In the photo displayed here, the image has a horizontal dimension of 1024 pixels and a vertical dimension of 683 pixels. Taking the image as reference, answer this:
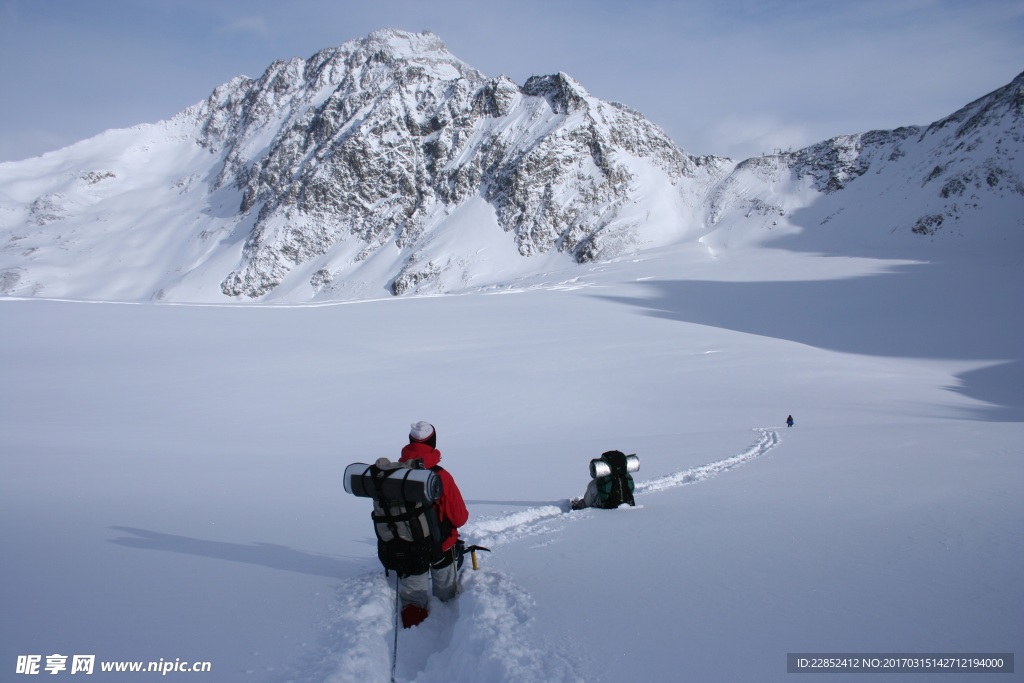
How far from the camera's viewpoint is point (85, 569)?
4309mm

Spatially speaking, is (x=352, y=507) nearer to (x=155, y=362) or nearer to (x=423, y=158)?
(x=155, y=362)

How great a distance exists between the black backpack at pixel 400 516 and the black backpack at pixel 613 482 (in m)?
2.56

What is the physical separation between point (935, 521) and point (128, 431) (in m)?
13.3

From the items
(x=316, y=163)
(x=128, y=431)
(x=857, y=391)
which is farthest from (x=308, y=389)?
(x=316, y=163)

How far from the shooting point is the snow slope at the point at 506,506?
3240 millimetres

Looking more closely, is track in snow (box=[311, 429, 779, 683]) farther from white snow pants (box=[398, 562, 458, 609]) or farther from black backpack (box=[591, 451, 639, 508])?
black backpack (box=[591, 451, 639, 508])

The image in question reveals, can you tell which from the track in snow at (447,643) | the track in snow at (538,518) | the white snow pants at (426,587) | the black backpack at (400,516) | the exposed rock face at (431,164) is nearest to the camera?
the track in snow at (447,643)

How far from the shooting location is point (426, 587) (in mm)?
4234

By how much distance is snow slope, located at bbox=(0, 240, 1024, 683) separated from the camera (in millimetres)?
3240

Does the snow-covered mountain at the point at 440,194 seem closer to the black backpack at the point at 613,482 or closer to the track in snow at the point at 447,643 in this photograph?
the black backpack at the point at 613,482

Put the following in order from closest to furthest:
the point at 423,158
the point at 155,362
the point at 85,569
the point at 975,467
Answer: the point at 85,569
the point at 975,467
the point at 155,362
the point at 423,158

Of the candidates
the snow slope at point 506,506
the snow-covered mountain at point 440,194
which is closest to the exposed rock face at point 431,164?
the snow-covered mountain at point 440,194

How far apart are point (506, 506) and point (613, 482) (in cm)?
137

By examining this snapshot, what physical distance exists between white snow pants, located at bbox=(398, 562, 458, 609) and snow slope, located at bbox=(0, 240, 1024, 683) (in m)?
0.14
